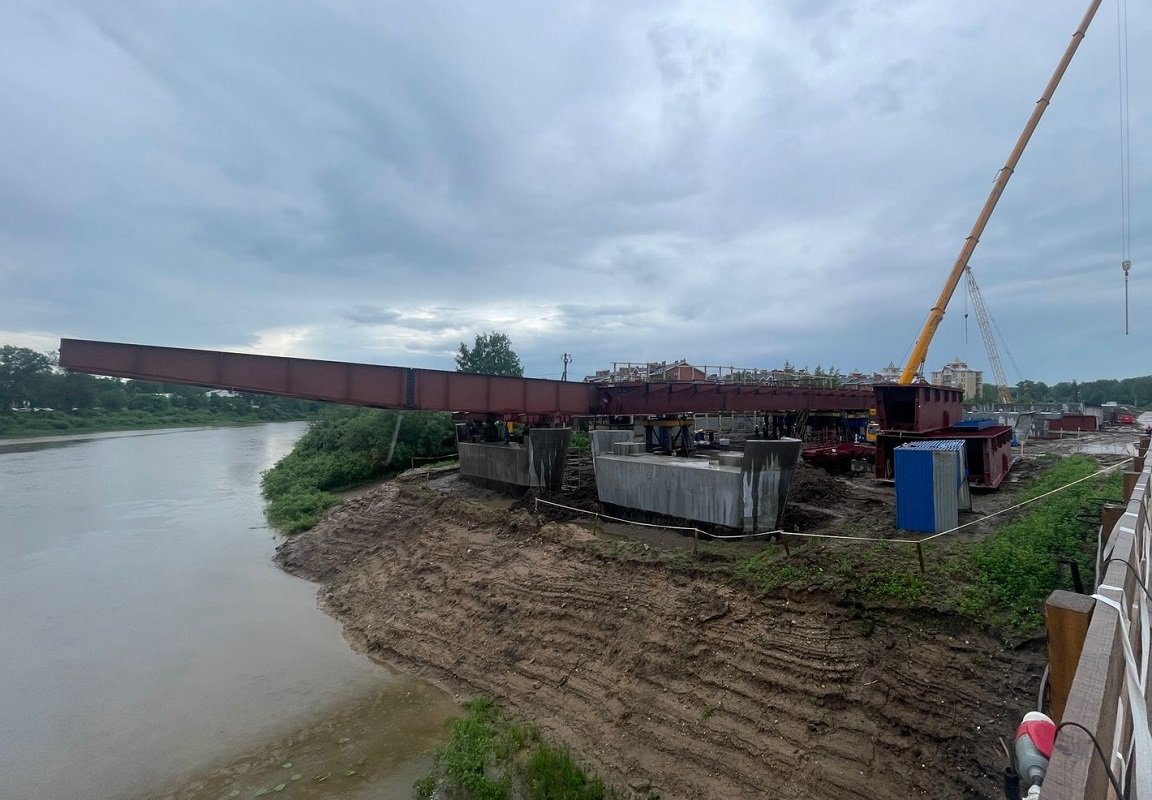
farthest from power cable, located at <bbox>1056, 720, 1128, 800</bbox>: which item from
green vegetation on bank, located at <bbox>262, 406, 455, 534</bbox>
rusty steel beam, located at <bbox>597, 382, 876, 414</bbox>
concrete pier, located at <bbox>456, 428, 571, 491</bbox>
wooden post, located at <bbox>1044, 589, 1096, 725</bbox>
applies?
green vegetation on bank, located at <bbox>262, 406, 455, 534</bbox>

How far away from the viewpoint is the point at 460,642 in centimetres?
1214

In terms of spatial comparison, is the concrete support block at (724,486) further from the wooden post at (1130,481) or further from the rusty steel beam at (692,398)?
the wooden post at (1130,481)

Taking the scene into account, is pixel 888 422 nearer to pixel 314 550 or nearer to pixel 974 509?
pixel 974 509

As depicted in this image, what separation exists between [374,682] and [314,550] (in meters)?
9.90

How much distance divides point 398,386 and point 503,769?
11706mm

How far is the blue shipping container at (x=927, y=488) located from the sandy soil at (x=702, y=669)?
176 cm

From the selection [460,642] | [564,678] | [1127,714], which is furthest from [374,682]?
[1127,714]

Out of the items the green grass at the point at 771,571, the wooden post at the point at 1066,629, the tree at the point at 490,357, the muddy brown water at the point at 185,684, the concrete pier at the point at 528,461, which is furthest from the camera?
the tree at the point at 490,357

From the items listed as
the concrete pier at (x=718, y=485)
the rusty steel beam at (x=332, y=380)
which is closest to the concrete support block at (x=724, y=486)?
the concrete pier at (x=718, y=485)

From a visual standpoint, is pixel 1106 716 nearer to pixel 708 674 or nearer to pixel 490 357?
pixel 708 674

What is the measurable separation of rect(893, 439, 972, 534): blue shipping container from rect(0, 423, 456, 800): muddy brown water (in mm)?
11400

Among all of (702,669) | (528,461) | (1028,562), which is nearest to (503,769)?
(702,669)

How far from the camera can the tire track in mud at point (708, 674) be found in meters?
6.89

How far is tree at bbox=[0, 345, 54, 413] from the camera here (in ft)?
280
